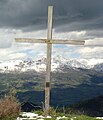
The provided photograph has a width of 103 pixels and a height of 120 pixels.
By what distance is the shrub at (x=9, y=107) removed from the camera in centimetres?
2111

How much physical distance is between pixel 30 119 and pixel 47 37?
264 inches

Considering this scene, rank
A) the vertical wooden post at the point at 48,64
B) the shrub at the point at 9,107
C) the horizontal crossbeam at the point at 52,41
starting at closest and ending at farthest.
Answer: the shrub at the point at 9,107
the vertical wooden post at the point at 48,64
the horizontal crossbeam at the point at 52,41

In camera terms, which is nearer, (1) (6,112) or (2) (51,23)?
(1) (6,112)

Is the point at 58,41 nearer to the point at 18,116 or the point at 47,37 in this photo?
the point at 47,37

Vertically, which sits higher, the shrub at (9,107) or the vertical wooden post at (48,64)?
the vertical wooden post at (48,64)

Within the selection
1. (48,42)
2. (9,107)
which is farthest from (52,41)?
(9,107)

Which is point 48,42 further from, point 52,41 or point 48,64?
point 48,64

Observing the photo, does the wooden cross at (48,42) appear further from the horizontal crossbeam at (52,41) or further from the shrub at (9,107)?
the shrub at (9,107)

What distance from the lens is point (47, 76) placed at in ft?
84.0

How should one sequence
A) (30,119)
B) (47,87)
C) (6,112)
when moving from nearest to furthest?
1. (6,112)
2. (30,119)
3. (47,87)

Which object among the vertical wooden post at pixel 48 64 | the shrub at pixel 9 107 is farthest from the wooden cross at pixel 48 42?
the shrub at pixel 9 107

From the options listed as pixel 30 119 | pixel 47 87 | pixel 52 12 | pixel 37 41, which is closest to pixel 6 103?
pixel 30 119

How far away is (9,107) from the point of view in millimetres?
21656

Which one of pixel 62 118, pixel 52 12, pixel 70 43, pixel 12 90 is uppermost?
pixel 52 12
